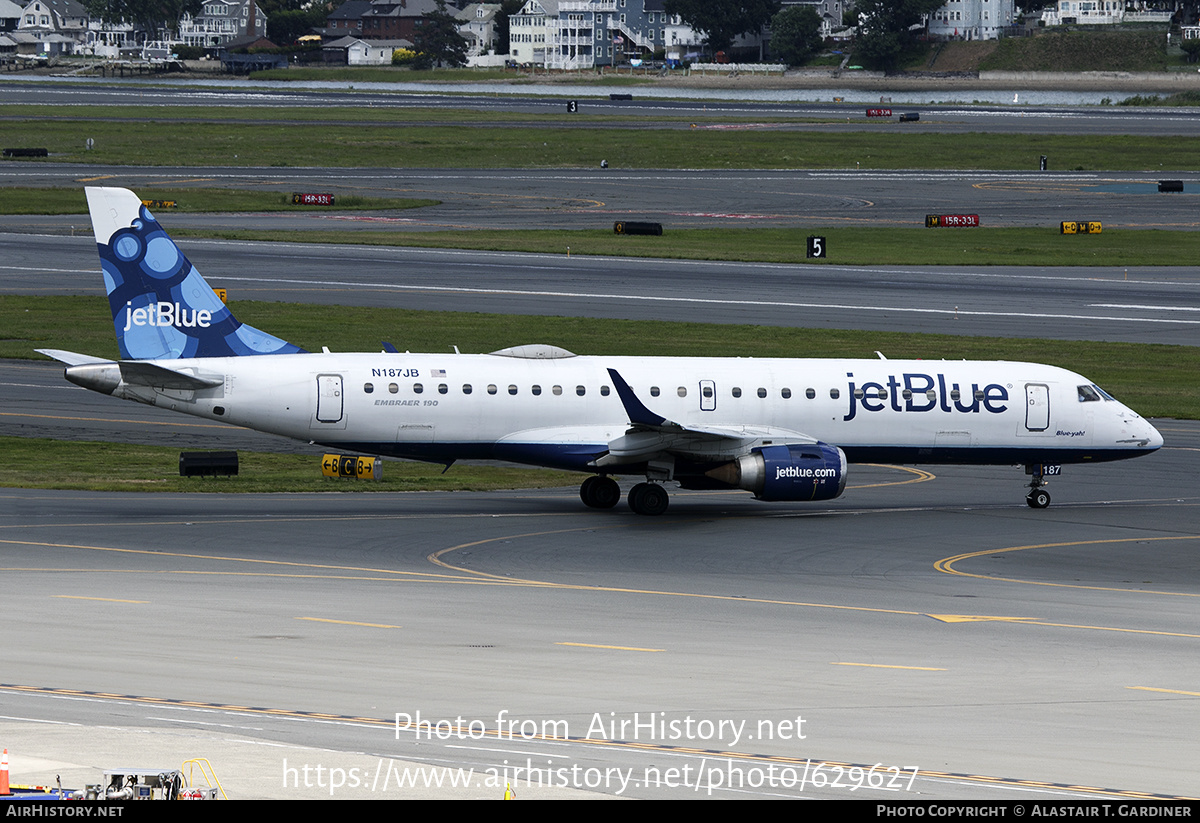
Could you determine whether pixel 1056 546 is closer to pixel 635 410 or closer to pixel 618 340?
pixel 635 410

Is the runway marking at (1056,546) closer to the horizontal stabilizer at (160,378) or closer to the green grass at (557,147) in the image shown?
the horizontal stabilizer at (160,378)

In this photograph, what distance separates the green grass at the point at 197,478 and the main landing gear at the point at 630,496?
3776mm

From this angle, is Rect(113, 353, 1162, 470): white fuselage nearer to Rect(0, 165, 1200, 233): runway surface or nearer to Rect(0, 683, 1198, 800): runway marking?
Rect(0, 683, 1198, 800): runway marking

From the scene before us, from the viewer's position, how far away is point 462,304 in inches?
2889

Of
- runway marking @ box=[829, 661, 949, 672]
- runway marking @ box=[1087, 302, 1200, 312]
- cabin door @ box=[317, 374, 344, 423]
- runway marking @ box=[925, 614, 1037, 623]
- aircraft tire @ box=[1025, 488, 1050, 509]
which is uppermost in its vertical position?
cabin door @ box=[317, 374, 344, 423]

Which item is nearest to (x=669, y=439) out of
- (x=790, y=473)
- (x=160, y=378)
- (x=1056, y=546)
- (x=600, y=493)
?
(x=790, y=473)

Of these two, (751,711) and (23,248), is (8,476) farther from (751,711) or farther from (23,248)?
(23,248)

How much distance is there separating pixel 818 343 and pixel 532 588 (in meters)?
35.8

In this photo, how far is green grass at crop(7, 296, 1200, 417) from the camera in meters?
61.4

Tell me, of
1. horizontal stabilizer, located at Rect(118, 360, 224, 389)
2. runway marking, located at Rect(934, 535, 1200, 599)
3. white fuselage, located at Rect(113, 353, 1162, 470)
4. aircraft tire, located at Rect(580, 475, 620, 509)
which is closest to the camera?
runway marking, located at Rect(934, 535, 1200, 599)

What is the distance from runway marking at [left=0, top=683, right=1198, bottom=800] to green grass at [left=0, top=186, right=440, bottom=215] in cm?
8638

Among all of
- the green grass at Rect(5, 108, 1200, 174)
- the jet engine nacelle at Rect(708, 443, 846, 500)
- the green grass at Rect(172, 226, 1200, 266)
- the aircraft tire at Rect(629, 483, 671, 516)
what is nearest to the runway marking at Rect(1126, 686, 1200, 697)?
the jet engine nacelle at Rect(708, 443, 846, 500)

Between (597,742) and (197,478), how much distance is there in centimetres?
2679

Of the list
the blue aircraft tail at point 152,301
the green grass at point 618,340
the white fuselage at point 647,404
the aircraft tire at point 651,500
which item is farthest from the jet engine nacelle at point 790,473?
the green grass at point 618,340
